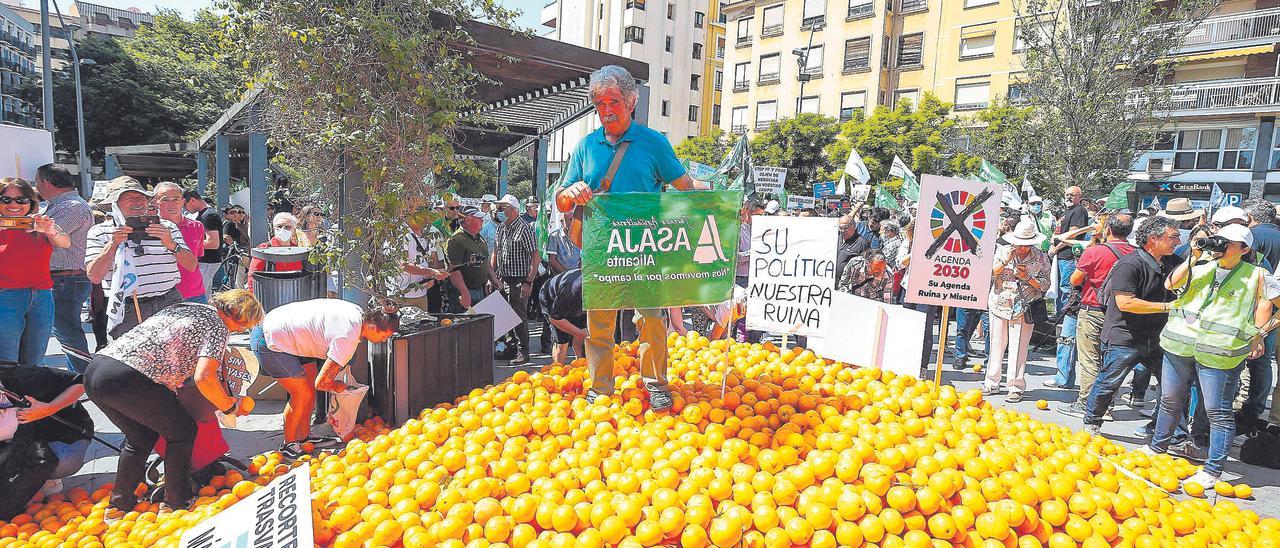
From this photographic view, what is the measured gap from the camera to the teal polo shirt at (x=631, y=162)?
365cm

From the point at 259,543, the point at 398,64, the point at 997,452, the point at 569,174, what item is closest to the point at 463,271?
the point at 398,64

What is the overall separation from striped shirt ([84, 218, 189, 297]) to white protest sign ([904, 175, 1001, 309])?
5.44 meters

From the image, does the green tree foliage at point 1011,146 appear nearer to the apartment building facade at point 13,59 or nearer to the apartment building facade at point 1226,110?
the apartment building facade at point 1226,110

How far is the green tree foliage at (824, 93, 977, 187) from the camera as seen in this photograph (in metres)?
28.2

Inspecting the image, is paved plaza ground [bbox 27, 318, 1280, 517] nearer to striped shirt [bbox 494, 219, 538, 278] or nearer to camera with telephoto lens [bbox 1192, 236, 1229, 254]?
striped shirt [bbox 494, 219, 538, 278]

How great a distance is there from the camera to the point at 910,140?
29094 millimetres

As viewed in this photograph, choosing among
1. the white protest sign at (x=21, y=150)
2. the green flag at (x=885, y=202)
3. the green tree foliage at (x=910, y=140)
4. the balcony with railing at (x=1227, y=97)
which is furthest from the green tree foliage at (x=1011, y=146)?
the white protest sign at (x=21, y=150)

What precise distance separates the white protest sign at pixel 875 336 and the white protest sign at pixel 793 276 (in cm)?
61

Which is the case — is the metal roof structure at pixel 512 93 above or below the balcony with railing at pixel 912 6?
below

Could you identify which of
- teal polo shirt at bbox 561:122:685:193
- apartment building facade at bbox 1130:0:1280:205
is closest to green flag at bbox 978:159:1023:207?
teal polo shirt at bbox 561:122:685:193

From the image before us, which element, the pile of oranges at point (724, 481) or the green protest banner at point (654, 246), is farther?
the green protest banner at point (654, 246)

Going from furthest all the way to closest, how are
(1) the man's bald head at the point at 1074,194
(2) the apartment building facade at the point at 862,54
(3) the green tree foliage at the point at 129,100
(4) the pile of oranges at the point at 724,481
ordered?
(2) the apartment building facade at the point at 862,54, (3) the green tree foliage at the point at 129,100, (1) the man's bald head at the point at 1074,194, (4) the pile of oranges at the point at 724,481

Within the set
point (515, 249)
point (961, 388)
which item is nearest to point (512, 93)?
point (515, 249)

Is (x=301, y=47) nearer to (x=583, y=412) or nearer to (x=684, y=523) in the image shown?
(x=583, y=412)
